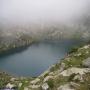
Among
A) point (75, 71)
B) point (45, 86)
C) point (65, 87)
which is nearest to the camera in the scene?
point (65, 87)

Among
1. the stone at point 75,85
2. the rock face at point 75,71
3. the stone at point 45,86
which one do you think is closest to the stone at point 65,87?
the stone at point 75,85

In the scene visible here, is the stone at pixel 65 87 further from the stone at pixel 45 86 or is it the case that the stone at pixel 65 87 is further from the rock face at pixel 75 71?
the rock face at pixel 75 71

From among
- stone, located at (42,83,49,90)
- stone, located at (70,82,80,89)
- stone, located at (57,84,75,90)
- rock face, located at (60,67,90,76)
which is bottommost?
stone, located at (42,83,49,90)

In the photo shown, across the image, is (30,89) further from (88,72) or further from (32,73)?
(32,73)

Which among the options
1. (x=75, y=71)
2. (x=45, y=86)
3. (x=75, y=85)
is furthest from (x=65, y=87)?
(x=75, y=71)

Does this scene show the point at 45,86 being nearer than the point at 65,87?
No

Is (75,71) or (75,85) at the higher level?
(75,71)

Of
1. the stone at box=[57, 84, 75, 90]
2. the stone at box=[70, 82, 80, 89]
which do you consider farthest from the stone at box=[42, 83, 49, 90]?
the stone at box=[70, 82, 80, 89]

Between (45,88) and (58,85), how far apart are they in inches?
94.1

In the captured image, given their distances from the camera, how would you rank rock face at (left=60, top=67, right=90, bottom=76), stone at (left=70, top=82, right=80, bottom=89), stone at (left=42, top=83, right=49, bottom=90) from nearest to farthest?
stone at (left=70, top=82, right=80, bottom=89), stone at (left=42, top=83, right=49, bottom=90), rock face at (left=60, top=67, right=90, bottom=76)

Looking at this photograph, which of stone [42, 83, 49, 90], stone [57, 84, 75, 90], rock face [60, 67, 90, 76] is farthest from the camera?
rock face [60, 67, 90, 76]

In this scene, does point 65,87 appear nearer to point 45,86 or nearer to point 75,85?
point 75,85

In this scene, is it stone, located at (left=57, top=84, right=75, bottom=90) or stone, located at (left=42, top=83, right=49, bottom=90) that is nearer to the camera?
stone, located at (left=57, top=84, right=75, bottom=90)

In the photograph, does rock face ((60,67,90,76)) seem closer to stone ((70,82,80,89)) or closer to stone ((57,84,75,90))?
stone ((70,82,80,89))
